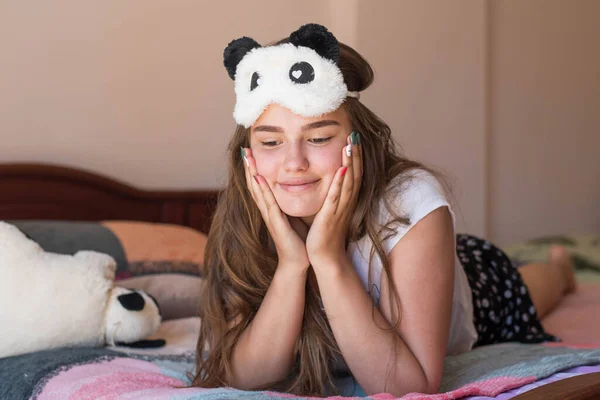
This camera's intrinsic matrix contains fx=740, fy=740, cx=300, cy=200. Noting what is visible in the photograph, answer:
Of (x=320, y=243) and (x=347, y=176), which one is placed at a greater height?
(x=347, y=176)

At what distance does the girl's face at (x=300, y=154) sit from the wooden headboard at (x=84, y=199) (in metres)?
1.10

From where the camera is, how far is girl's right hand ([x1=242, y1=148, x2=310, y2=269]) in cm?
137

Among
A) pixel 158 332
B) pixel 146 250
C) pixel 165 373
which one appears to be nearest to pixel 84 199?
pixel 146 250

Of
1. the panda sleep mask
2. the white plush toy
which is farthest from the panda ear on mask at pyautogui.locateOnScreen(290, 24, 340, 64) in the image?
the white plush toy

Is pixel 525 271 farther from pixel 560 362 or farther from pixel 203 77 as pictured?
pixel 203 77

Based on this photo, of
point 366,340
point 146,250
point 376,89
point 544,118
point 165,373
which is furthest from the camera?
point 544,118

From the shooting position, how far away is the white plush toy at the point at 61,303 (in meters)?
1.60

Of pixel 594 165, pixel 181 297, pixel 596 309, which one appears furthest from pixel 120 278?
pixel 594 165

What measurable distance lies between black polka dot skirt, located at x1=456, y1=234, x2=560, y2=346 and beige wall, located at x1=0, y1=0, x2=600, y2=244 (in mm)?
1273

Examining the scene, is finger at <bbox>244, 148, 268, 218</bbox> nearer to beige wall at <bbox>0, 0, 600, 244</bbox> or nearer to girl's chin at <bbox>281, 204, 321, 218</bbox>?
girl's chin at <bbox>281, 204, 321, 218</bbox>

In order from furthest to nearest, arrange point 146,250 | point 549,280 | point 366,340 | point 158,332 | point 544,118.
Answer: point 544,118
point 549,280
point 146,250
point 158,332
point 366,340

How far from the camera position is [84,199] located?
2.67 m

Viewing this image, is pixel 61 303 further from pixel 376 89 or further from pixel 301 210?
pixel 376 89

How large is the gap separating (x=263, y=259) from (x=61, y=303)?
49cm
